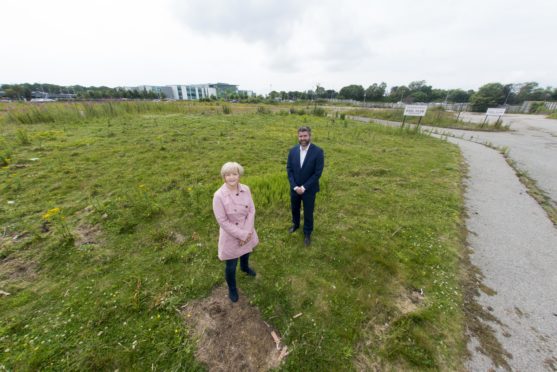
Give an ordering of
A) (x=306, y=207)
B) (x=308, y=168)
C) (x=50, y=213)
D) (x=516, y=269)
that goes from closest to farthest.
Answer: (x=516, y=269), (x=308, y=168), (x=306, y=207), (x=50, y=213)

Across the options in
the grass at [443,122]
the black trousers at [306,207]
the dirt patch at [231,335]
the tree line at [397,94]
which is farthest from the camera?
the tree line at [397,94]

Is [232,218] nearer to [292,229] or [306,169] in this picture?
[306,169]

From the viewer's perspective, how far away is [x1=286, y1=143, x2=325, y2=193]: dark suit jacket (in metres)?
3.30

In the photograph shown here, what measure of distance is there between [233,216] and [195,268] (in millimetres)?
1357

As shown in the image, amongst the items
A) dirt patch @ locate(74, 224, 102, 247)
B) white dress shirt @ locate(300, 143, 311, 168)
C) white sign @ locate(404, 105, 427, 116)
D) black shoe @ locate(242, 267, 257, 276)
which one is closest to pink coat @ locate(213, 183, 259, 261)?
black shoe @ locate(242, 267, 257, 276)

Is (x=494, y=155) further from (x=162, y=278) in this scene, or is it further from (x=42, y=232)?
(x=42, y=232)

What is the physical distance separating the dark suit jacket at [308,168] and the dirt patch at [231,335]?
73.8 inches

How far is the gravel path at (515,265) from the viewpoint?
2.19 meters

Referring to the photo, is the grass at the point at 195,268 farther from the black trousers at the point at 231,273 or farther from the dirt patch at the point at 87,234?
the black trousers at the point at 231,273

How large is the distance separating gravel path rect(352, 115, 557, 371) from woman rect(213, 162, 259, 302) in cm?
254

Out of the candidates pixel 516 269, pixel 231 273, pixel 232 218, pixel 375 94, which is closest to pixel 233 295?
pixel 231 273

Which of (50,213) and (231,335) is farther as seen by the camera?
(50,213)

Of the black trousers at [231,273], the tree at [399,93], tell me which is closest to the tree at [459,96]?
the tree at [399,93]

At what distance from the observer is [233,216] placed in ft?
7.73
